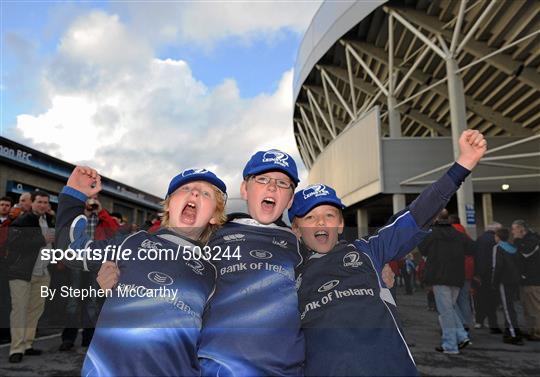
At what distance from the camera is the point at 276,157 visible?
228cm

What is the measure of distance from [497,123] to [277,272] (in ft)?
71.2

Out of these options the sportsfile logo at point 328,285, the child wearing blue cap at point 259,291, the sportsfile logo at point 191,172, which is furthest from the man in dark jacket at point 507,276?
the sportsfile logo at point 191,172

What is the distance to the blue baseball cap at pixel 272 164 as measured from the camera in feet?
7.31

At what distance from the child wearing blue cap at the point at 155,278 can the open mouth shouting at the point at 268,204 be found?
266mm

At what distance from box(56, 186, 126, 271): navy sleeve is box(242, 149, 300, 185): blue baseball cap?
0.83m

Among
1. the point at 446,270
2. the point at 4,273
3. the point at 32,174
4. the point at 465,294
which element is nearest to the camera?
the point at 4,273

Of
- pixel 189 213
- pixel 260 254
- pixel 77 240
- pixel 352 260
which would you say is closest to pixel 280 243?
pixel 260 254

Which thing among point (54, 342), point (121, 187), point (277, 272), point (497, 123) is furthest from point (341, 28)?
point (121, 187)

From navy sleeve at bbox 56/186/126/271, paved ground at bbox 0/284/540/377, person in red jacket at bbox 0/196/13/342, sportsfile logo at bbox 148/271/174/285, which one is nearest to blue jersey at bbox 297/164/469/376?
sportsfile logo at bbox 148/271/174/285

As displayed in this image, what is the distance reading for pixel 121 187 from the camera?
1156 inches

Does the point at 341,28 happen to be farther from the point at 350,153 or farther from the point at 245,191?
the point at 245,191

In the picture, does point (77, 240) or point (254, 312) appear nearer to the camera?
point (254, 312)

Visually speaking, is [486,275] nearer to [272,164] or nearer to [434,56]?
[272,164]

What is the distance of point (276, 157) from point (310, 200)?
1.11 ft
